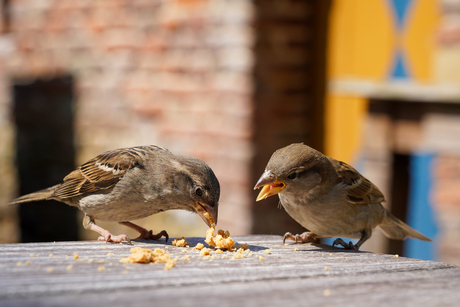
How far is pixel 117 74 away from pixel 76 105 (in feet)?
2.62

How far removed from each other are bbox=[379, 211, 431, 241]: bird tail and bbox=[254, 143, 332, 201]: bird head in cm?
61

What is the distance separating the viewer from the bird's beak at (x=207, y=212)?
2.76 m

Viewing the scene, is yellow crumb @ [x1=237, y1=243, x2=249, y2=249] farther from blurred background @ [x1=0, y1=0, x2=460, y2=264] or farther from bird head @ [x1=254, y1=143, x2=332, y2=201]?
blurred background @ [x1=0, y1=0, x2=460, y2=264]

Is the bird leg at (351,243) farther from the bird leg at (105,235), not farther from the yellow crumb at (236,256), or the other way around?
the bird leg at (105,235)

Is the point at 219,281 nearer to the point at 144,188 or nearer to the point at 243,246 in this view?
the point at 243,246

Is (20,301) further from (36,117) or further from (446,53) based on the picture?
(36,117)

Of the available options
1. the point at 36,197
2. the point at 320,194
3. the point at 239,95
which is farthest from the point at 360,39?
the point at 36,197

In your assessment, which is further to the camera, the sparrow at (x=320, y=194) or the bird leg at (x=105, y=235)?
the sparrow at (x=320, y=194)

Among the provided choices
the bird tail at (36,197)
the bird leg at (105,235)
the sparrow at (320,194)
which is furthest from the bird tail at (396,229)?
the bird tail at (36,197)

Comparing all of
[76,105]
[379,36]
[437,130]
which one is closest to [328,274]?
[437,130]

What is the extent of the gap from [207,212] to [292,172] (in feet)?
1.45

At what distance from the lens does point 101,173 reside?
122 inches

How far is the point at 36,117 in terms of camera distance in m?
6.95

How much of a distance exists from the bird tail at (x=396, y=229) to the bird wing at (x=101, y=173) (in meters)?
1.40
